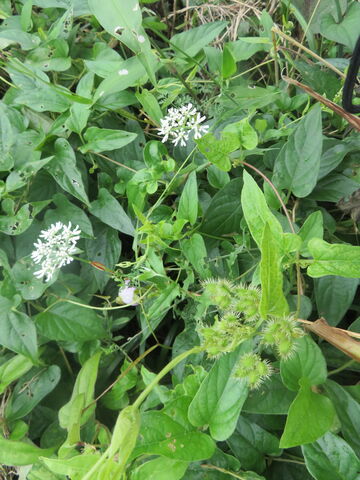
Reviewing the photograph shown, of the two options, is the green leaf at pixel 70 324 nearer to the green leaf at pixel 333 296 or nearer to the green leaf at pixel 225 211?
the green leaf at pixel 225 211

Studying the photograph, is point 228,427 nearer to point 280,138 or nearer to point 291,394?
point 291,394

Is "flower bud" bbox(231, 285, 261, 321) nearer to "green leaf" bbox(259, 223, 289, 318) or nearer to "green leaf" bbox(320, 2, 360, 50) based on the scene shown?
→ "green leaf" bbox(259, 223, 289, 318)

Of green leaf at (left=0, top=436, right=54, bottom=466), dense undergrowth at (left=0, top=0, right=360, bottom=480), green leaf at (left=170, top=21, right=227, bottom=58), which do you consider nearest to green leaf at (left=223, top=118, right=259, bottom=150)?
dense undergrowth at (left=0, top=0, right=360, bottom=480)

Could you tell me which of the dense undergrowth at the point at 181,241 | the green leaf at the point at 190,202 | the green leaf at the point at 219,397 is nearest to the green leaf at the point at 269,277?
the dense undergrowth at the point at 181,241

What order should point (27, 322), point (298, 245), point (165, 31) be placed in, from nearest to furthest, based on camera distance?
point (298, 245) < point (27, 322) < point (165, 31)

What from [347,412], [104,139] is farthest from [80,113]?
[347,412]

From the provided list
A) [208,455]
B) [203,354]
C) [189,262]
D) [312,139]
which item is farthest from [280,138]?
[208,455]
